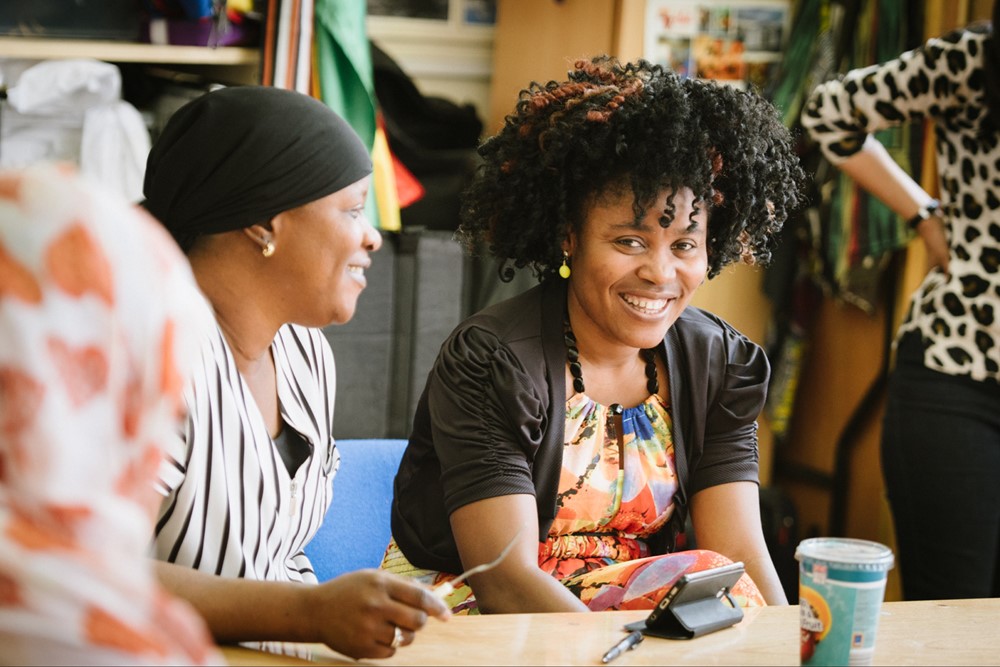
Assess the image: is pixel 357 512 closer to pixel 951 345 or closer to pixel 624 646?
pixel 624 646

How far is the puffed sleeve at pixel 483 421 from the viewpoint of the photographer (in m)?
1.59

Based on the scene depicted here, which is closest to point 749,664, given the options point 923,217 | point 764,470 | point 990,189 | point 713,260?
point 713,260

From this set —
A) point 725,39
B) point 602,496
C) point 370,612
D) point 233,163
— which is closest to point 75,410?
point 370,612

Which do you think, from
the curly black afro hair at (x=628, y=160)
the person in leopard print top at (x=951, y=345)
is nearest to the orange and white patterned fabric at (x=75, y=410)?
the curly black afro hair at (x=628, y=160)

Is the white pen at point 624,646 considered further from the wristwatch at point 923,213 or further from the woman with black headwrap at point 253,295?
the wristwatch at point 923,213

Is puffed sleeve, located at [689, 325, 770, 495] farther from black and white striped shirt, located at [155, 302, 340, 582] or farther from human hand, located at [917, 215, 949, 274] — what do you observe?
human hand, located at [917, 215, 949, 274]

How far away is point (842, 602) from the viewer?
3.72 ft

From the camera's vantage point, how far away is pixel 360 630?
1109 millimetres

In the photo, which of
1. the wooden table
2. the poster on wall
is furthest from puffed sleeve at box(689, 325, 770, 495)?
the poster on wall

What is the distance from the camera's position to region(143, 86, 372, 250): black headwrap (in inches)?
56.7

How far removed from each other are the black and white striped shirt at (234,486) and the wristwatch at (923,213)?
4.52 ft

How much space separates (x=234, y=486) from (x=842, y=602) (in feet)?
2.29

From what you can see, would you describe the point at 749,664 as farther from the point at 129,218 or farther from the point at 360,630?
the point at 129,218

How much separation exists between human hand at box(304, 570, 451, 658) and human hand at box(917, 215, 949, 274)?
1583 mm
